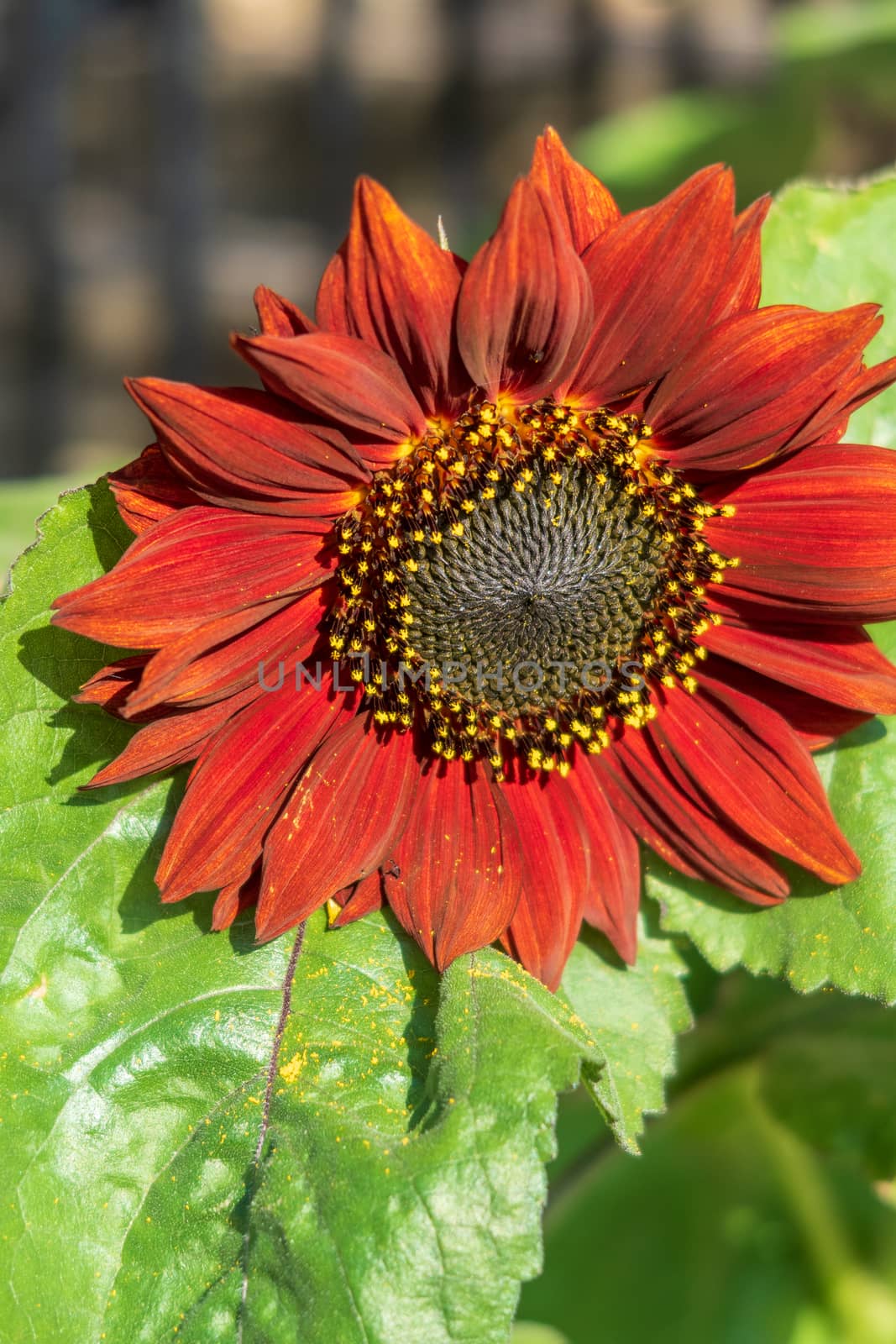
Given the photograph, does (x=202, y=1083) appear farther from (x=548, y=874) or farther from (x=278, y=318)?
(x=278, y=318)

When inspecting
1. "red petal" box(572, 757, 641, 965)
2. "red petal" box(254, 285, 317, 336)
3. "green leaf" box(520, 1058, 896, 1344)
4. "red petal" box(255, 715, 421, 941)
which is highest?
"red petal" box(254, 285, 317, 336)

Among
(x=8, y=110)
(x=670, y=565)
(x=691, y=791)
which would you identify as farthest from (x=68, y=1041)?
(x=8, y=110)

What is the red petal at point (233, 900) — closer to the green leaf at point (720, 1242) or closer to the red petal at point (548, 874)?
the red petal at point (548, 874)

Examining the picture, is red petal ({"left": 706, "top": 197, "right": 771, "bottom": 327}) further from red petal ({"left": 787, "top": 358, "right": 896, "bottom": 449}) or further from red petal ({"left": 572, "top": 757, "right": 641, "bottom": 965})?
red petal ({"left": 572, "top": 757, "right": 641, "bottom": 965})

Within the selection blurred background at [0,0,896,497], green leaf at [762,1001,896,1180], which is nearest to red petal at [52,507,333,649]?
green leaf at [762,1001,896,1180]

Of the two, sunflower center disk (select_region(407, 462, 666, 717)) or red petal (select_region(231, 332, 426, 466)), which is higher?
red petal (select_region(231, 332, 426, 466))

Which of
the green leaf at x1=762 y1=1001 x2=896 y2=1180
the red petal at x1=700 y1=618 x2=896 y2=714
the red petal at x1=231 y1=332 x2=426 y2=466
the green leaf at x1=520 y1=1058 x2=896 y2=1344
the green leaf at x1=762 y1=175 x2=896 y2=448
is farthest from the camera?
the green leaf at x1=520 y1=1058 x2=896 y2=1344

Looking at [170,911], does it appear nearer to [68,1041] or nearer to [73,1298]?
[68,1041]
